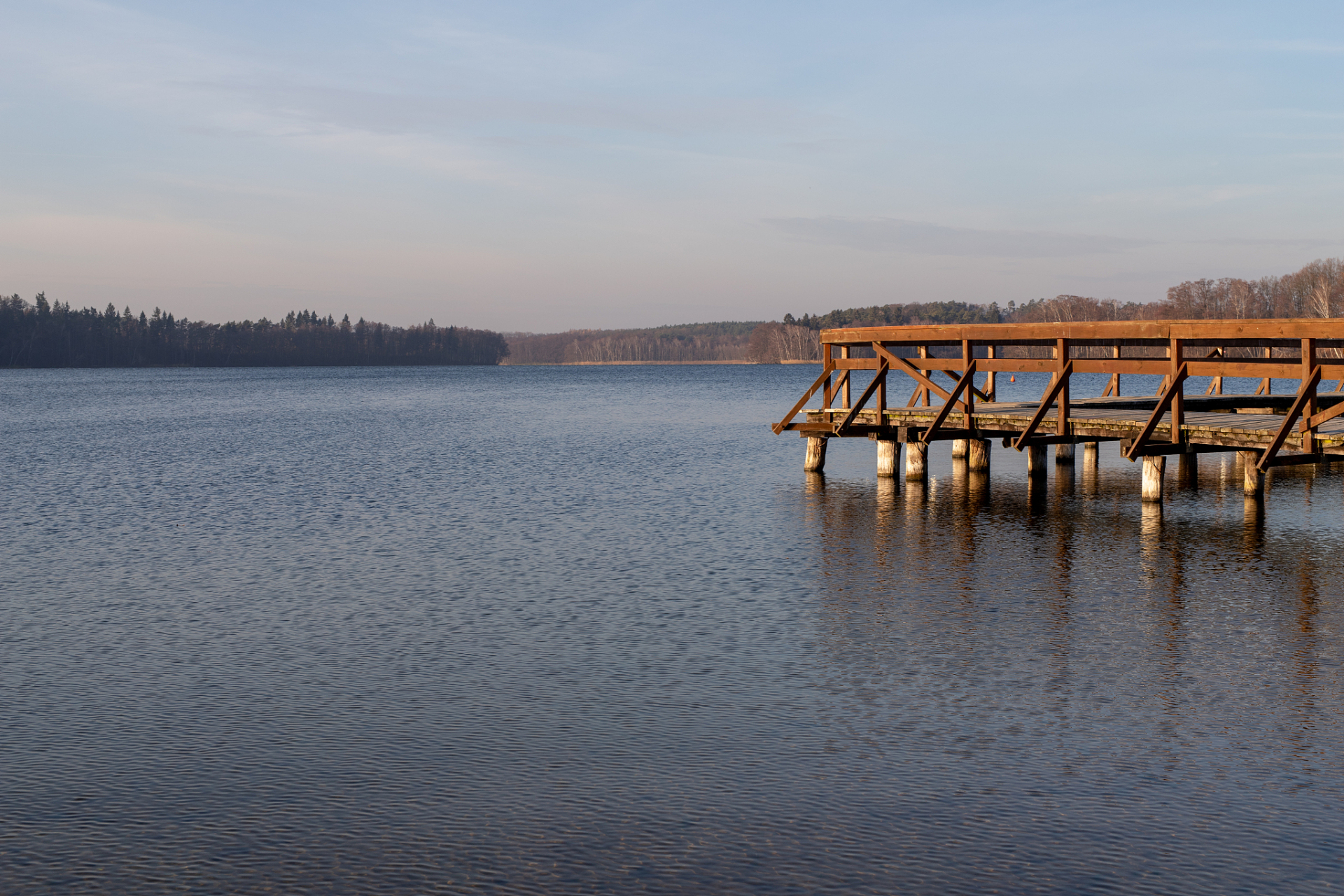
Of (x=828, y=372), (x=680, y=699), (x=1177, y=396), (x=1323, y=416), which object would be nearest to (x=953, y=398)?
(x=1177, y=396)

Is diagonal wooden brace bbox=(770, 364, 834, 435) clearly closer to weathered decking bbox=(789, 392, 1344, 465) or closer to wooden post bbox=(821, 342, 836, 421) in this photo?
wooden post bbox=(821, 342, 836, 421)

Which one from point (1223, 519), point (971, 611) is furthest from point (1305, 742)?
point (1223, 519)

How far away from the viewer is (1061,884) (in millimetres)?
6461

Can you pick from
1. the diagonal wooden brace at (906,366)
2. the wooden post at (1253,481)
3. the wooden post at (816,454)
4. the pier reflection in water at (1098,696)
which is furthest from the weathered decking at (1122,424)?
the pier reflection in water at (1098,696)

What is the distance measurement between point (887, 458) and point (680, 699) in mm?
19173

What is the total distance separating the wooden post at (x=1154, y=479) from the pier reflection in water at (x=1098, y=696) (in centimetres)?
247

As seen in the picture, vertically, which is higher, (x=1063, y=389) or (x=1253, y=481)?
(x=1063, y=389)

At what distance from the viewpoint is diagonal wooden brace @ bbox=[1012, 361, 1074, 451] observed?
76.2 feet

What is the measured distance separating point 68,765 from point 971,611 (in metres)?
9.24

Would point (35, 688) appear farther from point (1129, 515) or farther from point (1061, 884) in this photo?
point (1129, 515)

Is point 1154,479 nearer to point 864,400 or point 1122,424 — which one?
point 1122,424

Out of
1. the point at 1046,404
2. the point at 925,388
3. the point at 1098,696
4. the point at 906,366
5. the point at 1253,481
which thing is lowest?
the point at 1098,696

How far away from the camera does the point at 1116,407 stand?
101ft

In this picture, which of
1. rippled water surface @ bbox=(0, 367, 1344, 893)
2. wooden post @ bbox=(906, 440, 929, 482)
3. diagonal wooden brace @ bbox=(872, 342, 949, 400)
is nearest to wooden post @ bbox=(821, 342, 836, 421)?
diagonal wooden brace @ bbox=(872, 342, 949, 400)
